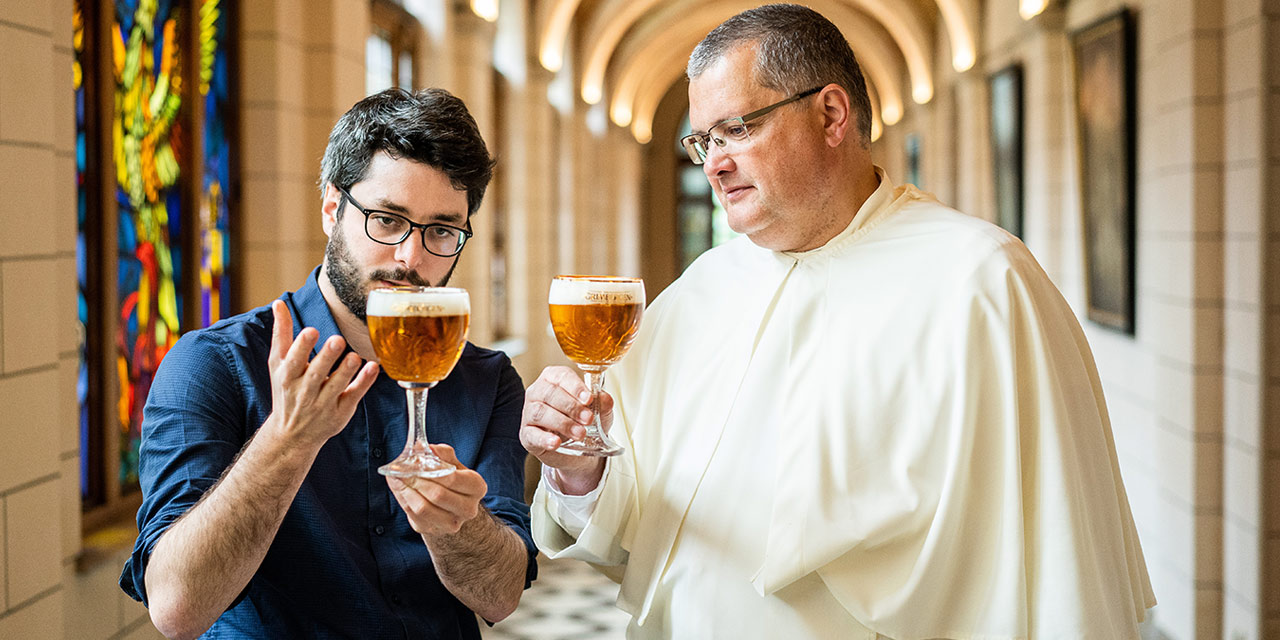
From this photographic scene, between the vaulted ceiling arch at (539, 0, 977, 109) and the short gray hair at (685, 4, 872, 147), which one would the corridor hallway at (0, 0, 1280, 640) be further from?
the vaulted ceiling arch at (539, 0, 977, 109)

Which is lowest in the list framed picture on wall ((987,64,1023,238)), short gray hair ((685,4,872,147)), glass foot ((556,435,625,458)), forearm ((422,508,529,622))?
forearm ((422,508,529,622))

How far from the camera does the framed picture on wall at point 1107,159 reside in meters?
5.29

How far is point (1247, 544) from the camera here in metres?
4.23

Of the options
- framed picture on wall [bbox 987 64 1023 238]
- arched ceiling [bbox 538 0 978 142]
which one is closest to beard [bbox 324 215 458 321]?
framed picture on wall [bbox 987 64 1023 238]

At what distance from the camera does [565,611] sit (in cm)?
548

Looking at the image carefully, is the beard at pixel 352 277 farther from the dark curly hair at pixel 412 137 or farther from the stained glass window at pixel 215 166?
the stained glass window at pixel 215 166

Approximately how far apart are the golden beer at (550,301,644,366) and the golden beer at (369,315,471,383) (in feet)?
0.73

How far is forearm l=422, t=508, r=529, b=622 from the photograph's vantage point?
1.51 m

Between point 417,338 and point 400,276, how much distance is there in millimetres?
505

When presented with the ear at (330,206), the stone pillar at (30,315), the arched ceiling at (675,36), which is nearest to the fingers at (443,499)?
the ear at (330,206)

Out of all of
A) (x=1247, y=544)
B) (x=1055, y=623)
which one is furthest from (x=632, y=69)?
(x=1055, y=623)

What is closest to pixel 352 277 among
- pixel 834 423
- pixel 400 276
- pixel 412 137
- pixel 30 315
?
pixel 400 276

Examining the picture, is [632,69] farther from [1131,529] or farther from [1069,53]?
[1131,529]

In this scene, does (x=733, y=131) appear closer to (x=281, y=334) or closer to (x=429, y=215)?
(x=429, y=215)
